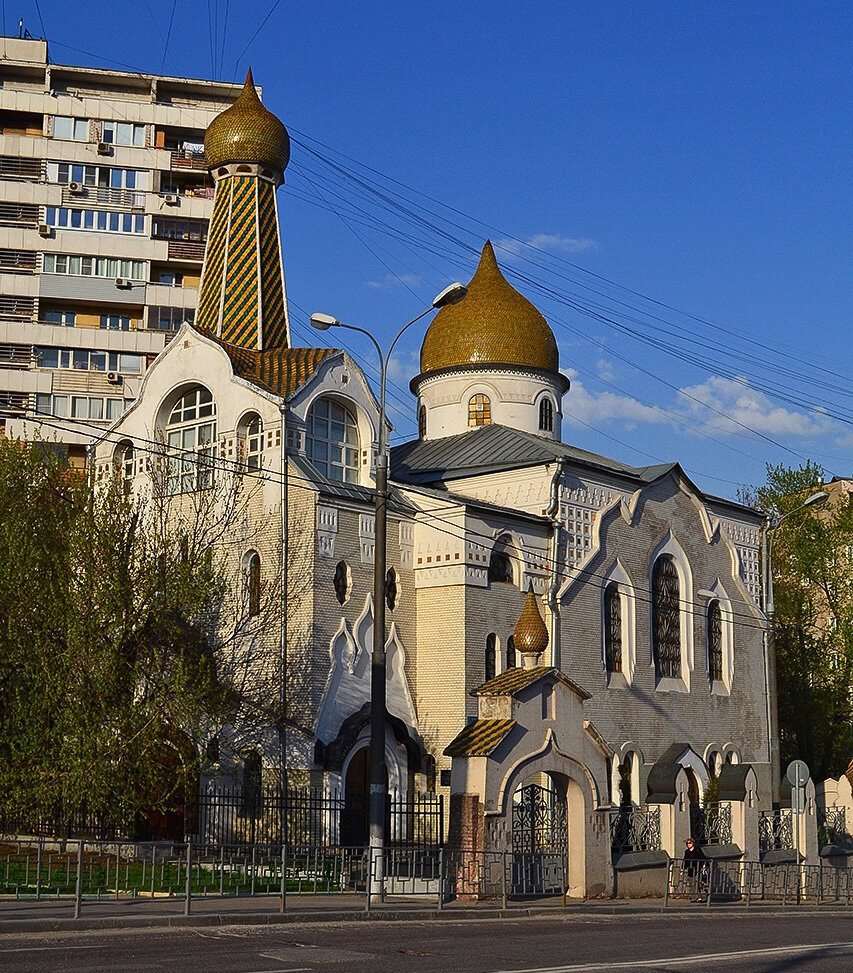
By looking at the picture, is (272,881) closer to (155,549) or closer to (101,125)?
(155,549)

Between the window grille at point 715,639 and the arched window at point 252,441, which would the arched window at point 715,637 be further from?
the arched window at point 252,441

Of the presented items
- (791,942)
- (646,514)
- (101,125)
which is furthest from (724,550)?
(101,125)

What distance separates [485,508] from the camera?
2777cm

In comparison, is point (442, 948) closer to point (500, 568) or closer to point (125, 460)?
point (500, 568)

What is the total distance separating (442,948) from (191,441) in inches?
668

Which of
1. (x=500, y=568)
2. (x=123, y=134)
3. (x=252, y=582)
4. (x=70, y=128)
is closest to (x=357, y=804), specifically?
(x=252, y=582)

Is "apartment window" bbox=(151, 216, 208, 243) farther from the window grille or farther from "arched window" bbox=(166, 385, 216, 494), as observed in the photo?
the window grille

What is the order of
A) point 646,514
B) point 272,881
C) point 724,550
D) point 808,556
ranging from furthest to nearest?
point 808,556, point 724,550, point 646,514, point 272,881

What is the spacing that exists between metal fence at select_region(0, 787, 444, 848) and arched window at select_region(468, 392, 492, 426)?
1260 cm

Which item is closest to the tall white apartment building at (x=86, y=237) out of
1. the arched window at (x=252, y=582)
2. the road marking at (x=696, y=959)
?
the arched window at (x=252, y=582)

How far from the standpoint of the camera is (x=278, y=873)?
67.3ft

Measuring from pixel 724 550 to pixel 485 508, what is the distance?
954 cm

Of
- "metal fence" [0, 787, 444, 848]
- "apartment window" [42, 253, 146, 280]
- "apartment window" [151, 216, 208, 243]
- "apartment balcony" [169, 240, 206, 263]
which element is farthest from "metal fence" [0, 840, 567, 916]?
"apartment window" [151, 216, 208, 243]

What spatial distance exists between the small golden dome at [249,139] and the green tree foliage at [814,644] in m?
19.6
